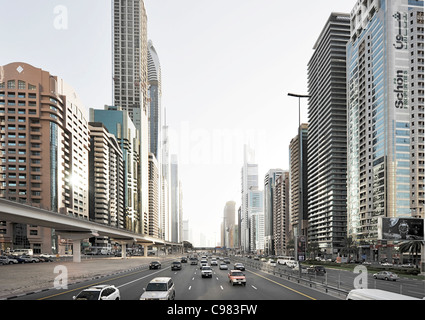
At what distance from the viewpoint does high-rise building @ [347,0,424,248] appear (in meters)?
141

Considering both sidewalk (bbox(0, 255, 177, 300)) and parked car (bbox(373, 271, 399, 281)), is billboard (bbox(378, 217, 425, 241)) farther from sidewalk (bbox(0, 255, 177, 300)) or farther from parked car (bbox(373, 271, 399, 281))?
sidewalk (bbox(0, 255, 177, 300))

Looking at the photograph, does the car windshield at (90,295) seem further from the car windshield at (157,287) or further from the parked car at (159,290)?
the car windshield at (157,287)

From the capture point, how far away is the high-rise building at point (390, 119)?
141m

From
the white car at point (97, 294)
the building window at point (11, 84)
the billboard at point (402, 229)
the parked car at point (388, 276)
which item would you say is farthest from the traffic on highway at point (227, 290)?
the building window at point (11, 84)

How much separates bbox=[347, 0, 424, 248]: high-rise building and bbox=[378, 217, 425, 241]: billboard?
94.4 metres

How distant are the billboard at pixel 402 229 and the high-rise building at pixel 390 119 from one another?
94.4 m

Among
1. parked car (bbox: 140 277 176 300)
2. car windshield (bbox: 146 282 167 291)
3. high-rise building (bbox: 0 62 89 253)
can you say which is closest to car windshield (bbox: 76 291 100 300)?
parked car (bbox: 140 277 176 300)

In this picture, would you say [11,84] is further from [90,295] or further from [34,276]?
[90,295]

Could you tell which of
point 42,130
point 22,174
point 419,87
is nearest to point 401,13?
point 419,87

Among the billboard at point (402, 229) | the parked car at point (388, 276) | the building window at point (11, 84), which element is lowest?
the parked car at point (388, 276)

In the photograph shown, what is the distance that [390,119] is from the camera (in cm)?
14312

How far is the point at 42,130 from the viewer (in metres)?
143

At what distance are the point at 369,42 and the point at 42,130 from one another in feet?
480
